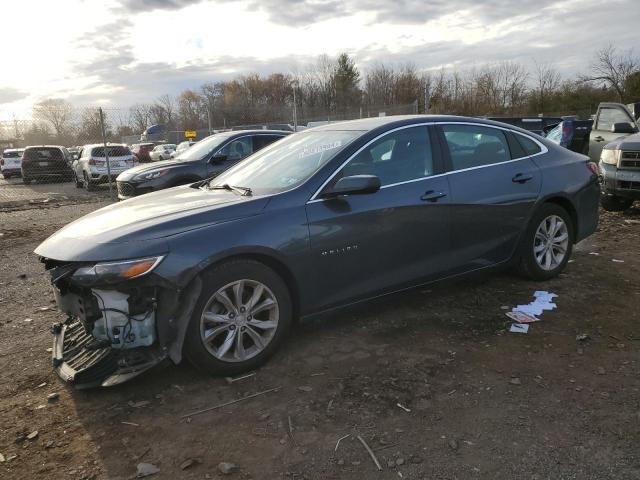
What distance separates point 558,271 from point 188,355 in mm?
3745

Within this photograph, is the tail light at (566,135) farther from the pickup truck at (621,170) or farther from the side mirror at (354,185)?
the side mirror at (354,185)

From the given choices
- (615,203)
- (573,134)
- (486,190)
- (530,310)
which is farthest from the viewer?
(573,134)

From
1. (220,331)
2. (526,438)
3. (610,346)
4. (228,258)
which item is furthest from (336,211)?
(610,346)

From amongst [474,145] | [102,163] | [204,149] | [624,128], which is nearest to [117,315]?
[474,145]

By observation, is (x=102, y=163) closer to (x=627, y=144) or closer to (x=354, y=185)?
(x=627, y=144)

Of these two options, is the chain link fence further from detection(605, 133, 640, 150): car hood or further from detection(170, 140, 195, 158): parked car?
detection(605, 133, 640, 150): car hood

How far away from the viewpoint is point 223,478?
2461mm

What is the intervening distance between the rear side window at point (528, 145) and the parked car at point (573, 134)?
30.2ft

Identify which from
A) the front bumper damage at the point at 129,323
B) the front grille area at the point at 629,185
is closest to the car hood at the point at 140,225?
the front bumper damage at the point at 129,323

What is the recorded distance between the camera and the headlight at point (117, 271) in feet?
9.92

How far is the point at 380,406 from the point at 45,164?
21301mm

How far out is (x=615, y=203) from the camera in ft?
28.3

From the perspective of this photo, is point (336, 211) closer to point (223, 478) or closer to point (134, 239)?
point (134, 239)

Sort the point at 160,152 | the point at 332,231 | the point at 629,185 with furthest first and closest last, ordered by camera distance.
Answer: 1. the point at 160,152
2. the point at 629,185
3. the point at 332,231
